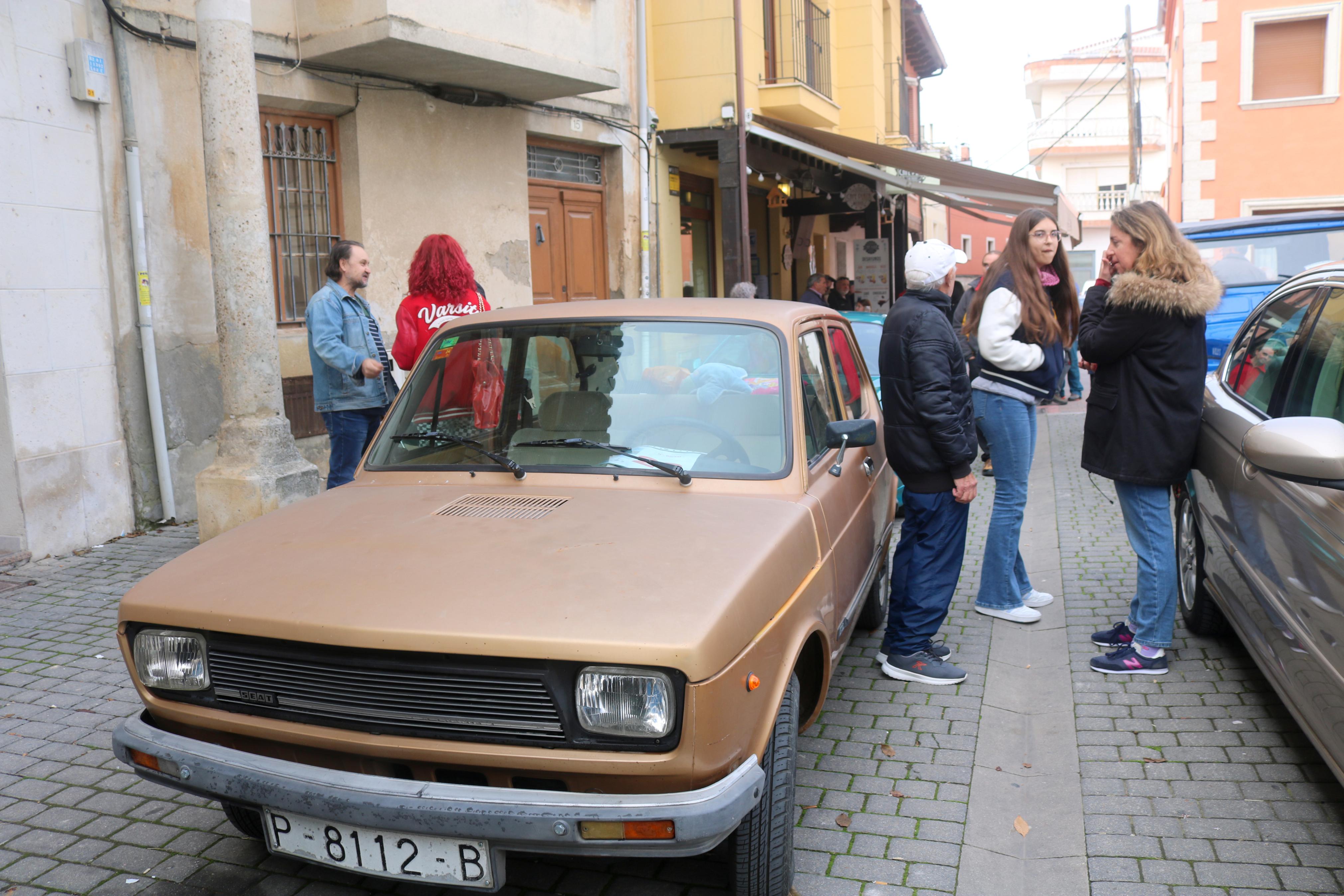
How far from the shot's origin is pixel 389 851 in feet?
7.98

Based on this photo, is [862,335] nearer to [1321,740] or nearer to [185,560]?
[1321,740]

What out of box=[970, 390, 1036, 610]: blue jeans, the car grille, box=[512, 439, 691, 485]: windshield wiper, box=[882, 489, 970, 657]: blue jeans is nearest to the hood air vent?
box=[512, 439, 691, 485]: windshield wiper

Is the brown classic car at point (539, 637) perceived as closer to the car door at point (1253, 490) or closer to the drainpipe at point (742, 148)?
the car door at point (1253, 490)

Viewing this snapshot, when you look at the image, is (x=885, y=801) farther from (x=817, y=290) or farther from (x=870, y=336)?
(x=817, y=290)

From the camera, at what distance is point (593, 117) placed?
12.2 m

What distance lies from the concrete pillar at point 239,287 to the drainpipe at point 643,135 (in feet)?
21.3

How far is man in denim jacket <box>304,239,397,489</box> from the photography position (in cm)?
598

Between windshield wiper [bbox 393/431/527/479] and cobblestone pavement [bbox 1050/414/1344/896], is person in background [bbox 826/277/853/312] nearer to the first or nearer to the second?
cobblestone pavement [bbox 1050/414/1344/896]

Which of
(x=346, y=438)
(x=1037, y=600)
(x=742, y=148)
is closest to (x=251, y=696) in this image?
(x=346, y=438)

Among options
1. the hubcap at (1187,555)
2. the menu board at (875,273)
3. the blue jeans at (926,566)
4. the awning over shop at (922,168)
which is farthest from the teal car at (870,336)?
the menu board at (875,273)

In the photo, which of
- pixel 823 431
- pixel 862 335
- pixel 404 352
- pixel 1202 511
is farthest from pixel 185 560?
pixel 862 335

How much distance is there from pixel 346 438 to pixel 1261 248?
724cm

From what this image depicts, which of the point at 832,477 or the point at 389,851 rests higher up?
the point at 832,477

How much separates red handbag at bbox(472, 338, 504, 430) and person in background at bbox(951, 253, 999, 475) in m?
1.97
